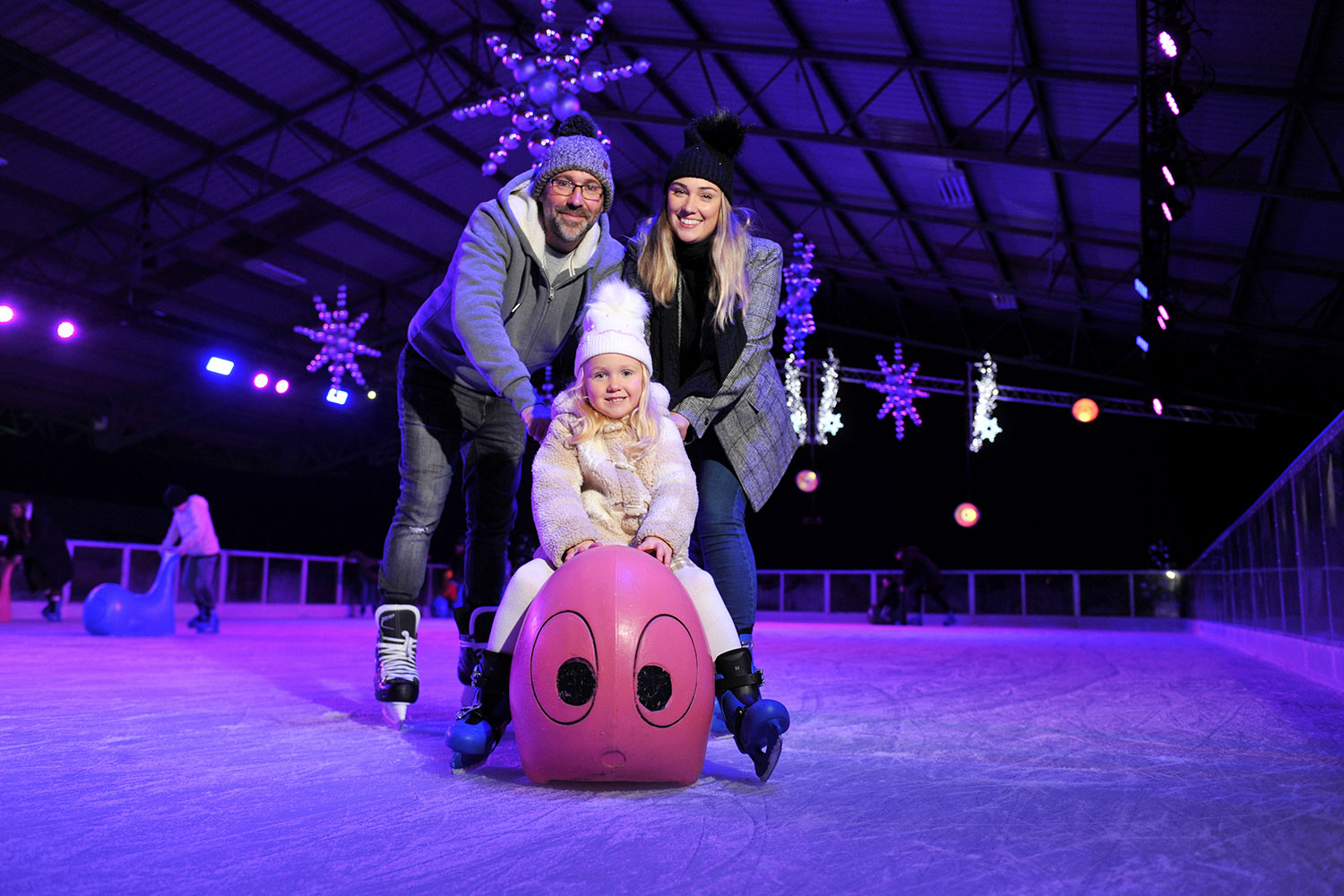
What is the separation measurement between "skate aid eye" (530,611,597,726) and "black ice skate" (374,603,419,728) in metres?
0.76

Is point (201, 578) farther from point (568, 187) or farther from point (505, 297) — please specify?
point (568, 187)

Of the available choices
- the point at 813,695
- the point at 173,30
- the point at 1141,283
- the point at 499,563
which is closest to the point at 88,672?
the point at 499,563

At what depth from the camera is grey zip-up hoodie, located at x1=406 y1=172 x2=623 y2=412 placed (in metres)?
2.07

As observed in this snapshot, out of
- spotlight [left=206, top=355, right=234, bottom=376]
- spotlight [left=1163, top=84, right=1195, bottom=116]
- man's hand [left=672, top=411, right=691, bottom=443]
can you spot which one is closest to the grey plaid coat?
man's hand [left=672, top=411, right=691, bottom=443]

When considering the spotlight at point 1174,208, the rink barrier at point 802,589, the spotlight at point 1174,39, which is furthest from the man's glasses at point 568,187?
the rink barrier at point 802,589

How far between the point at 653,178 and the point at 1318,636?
1104 cm

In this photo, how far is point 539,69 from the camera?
7.14 meters

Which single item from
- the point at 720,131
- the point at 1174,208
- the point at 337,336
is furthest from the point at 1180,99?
the point at 337,336

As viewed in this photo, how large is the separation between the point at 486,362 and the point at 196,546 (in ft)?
20.4

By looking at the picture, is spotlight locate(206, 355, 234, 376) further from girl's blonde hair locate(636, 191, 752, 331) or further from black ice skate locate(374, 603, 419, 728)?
girl's blonde hair locate(636, 191, 752, 331)

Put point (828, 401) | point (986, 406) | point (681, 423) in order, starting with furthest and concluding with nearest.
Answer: point (986, 406), point (828, 401), point (681, 423)

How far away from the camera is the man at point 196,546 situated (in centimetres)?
723

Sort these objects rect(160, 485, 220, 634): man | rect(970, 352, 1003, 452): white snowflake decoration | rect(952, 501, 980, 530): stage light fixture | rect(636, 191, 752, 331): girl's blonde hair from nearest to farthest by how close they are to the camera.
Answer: rect(636, 191, 752, 331): girl's blonde hair
rect(160, 485, 220, 634): man
rect(970, 352, 1003, 452): white snowflake decoration
rect(952, 501, 980, 530): stage light fixture

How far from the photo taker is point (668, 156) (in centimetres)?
1305
